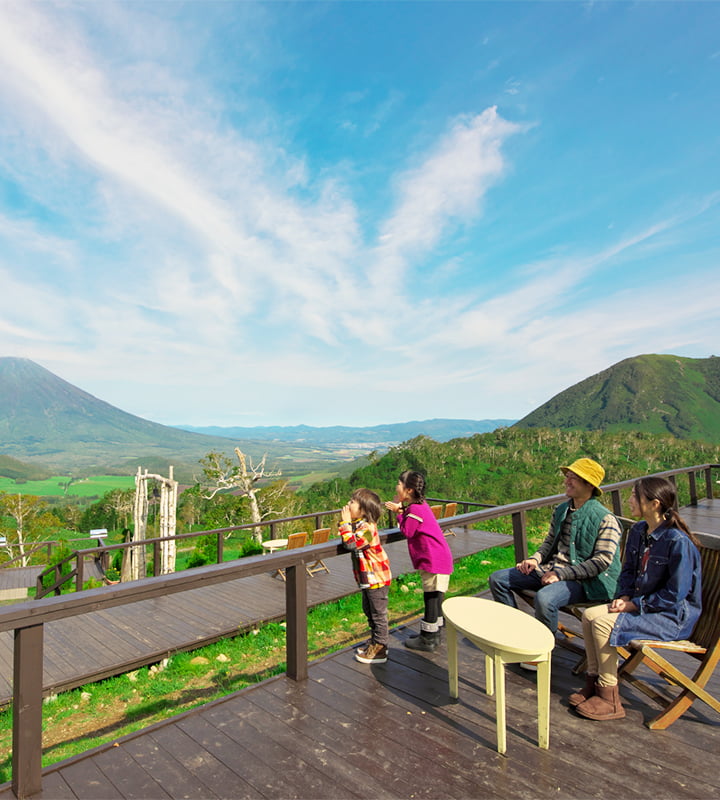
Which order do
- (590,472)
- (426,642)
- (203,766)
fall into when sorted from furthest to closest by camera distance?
(426,642), (590,472), (203,766)

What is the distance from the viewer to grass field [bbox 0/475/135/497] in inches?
5252

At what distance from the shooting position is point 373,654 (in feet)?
10.0

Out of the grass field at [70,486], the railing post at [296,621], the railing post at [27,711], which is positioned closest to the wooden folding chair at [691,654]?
the railing post at [296,621]

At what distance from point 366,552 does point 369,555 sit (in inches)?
1.4

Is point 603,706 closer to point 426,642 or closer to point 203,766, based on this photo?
point 426,642

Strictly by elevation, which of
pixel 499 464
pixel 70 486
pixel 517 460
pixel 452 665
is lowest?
pixel 70 486

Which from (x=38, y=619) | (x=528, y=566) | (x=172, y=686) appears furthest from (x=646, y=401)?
(x=38, y=619)

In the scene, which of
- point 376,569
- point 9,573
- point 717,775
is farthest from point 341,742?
point 9,573

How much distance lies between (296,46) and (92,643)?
11948 millimetres

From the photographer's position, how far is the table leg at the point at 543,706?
2049mm

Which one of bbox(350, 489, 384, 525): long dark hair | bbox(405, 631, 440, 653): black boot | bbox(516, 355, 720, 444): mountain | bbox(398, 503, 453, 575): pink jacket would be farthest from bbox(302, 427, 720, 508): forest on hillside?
bbox(516, 355, 720, 444): mountain

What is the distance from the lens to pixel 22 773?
1.79 m

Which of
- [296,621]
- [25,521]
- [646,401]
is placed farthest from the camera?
[646,401]

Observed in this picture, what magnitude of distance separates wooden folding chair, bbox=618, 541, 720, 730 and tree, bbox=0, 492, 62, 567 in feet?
155
